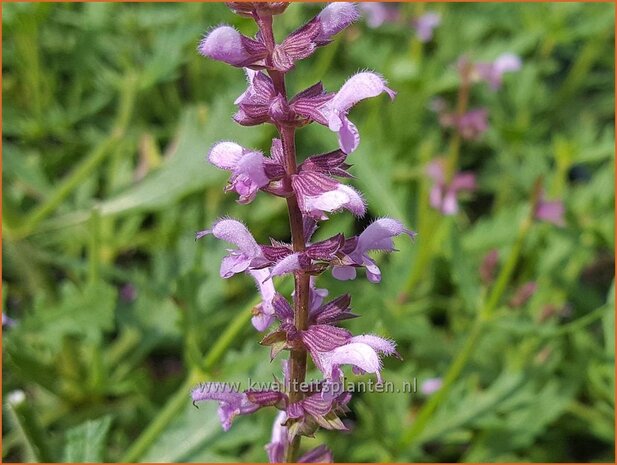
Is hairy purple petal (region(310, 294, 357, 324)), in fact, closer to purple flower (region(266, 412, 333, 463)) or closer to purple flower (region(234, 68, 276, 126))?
purple flower (region(266, 412, 333, 463))

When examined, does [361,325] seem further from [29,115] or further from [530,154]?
[29,115]

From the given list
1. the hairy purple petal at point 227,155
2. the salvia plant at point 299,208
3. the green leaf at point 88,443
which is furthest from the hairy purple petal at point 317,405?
the green leaf at point 88,443

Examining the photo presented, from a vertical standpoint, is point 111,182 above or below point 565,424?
above

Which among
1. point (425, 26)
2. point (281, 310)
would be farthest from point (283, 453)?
point (425, 26)

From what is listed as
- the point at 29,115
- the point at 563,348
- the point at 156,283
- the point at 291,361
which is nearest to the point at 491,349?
the point at 563,348

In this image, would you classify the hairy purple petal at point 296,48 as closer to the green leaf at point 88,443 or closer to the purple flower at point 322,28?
the purple flower at point 322,28

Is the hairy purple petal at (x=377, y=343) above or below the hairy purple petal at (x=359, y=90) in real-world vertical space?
below

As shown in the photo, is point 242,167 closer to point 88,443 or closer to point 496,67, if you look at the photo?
point 88,443
